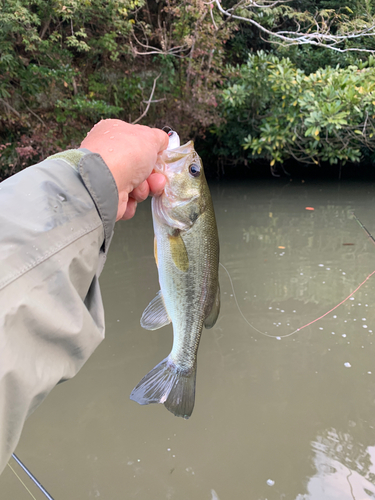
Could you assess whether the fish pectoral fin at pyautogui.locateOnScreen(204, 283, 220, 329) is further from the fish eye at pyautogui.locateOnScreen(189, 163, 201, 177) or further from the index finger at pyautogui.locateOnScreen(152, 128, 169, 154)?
the index finger at pyautogui.locateOnScreen(152, 128, 169, 154)

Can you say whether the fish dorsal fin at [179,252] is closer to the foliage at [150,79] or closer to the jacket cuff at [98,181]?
the jacket cuff at [98,181]

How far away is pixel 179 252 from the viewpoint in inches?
61.2

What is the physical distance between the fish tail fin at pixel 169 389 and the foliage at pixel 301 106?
582cm

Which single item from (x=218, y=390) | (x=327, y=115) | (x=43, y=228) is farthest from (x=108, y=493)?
(x=327, y=115)

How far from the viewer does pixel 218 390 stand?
8.86 feet

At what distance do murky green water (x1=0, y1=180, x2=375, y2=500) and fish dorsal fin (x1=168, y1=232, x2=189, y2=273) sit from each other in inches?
52.7

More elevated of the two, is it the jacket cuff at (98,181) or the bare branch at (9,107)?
the jacket cuff at (98,181)

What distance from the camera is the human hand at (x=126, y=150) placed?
1160 millimetres

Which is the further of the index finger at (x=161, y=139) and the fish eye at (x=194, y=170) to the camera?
the fish eye at (x=194, y=170)

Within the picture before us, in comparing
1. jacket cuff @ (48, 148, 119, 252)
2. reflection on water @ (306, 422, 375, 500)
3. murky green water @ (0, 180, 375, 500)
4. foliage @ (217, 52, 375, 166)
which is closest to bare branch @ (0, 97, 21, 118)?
foliage @ (217, 52, 375, 166)

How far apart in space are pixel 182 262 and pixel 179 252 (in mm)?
44

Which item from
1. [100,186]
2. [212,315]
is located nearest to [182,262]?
[212,315]

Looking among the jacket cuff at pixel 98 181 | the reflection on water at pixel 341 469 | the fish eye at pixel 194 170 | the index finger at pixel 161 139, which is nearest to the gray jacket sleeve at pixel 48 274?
the jacket cuff at pixel 98 181

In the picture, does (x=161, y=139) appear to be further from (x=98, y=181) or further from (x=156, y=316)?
(x=156, y=316)
